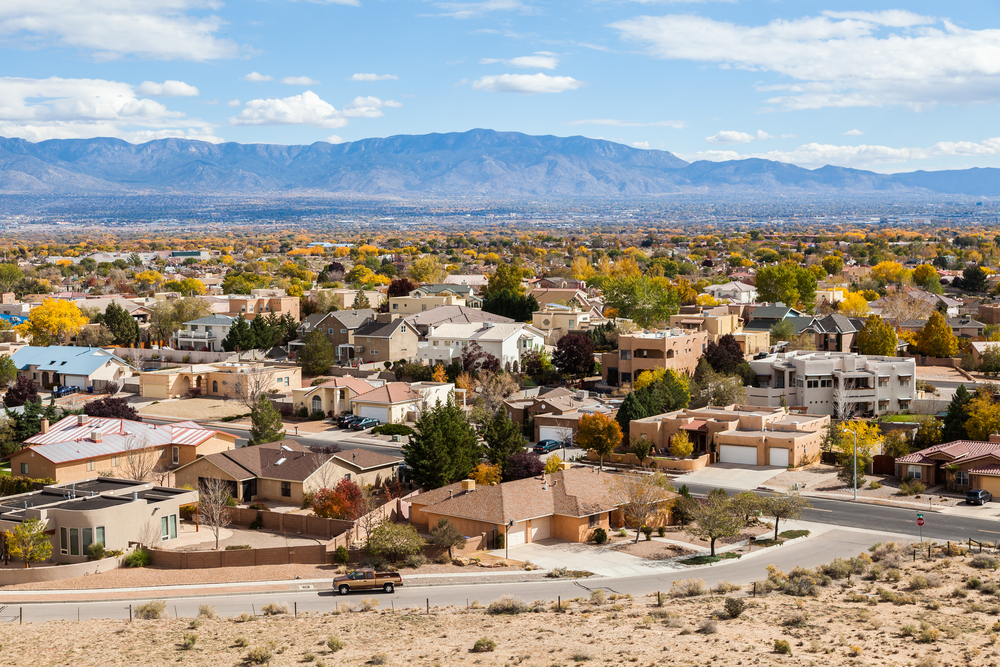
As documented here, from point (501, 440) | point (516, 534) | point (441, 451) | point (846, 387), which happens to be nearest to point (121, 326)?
point (501, 440)

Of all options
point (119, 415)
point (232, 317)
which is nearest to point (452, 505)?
point (119, 415)

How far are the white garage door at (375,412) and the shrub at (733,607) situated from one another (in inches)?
1619

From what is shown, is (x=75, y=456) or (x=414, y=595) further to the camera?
(x=75, y=456)

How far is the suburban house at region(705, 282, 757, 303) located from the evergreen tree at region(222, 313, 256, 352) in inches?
2153

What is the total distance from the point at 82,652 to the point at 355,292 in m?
91.8

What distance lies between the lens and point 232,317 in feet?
347

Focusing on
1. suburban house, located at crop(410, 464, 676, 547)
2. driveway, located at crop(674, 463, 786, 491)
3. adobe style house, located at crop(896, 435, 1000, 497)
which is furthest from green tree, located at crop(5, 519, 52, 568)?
adobe style house, located at crop(896, 435, 1000, 497)

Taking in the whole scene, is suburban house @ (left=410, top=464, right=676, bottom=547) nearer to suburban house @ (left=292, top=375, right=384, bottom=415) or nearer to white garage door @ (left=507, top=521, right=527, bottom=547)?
white garage door @ (left=507, top=521, right=527, bottom=547)

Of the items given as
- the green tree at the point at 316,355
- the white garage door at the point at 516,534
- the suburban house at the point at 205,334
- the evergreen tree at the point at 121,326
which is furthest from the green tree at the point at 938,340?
the evergreen tree at the point at 121,326

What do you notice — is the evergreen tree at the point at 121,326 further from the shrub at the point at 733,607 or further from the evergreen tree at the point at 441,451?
the shrub at the point at 733,607

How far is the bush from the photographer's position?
4253 cm

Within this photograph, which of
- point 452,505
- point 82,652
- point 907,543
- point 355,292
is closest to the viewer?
point 82,652

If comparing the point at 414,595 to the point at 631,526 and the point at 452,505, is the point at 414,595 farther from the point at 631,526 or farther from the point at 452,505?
the point at 631,526

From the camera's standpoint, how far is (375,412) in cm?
7394
